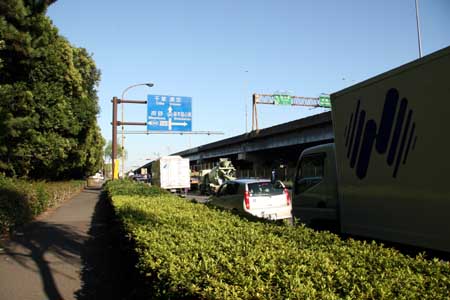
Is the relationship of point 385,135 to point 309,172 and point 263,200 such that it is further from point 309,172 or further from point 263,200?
point 263,200

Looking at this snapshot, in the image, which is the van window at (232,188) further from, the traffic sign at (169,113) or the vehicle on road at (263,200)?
the traffic sign at (169,113)

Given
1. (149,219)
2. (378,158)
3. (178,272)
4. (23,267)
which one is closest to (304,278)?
(178,272)

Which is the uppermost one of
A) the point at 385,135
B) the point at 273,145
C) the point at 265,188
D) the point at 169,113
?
the point at 169,113

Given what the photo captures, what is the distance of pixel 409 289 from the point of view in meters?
2.81

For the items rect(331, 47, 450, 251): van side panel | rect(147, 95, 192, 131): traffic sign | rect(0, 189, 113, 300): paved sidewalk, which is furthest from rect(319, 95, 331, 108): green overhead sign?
rect(331, 47, 450, 251): van side panel

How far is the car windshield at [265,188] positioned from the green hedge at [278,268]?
7028mm

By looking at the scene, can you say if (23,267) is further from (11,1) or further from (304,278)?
(11,1)

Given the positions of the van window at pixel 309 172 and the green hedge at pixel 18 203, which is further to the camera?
the green hedge at pixel 18 203

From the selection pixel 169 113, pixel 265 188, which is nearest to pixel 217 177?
pixel 169 113

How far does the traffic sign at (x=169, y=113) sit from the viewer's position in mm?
Answer: 26391

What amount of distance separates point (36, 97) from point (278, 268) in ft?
46.7

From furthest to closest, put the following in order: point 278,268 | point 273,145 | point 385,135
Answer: point 273,145 → point 385,135 → point 278,268

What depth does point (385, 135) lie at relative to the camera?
570cm

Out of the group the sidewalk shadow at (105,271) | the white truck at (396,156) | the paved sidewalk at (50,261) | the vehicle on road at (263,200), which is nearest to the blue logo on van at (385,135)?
the white truck at (396,156)
